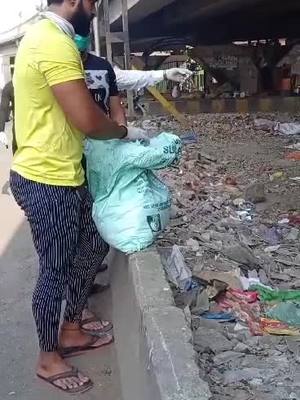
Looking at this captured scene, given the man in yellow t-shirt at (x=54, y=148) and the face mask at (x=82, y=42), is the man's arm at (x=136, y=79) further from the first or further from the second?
the man in yellow t-shirt at (x=54, y=148)

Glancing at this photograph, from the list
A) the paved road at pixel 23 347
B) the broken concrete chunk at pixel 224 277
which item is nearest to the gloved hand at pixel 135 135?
the broken concrete chunk at pixel 224 277

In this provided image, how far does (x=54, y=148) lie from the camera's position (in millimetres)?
3094

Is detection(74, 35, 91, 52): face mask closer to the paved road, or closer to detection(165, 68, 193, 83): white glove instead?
detection(165, 68, 193, 83): white glove

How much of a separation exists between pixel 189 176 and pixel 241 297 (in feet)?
13.4

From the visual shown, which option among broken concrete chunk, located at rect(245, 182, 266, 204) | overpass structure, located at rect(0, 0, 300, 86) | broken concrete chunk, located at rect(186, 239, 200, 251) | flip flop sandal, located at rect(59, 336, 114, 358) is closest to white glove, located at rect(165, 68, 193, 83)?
broken concrete chunk, located at rect(186, 239, 200, 251)

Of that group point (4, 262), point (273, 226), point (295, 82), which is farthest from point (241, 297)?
point (295, 82)

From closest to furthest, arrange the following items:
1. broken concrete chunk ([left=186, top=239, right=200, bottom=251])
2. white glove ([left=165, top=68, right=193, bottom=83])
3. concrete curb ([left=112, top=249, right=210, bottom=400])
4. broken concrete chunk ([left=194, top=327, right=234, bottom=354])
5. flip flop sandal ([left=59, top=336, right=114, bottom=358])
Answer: concrete curb ([left=112, top=249, right=210, bottom=400]), broken concrete chunk ([left=194, top=327, right=234, bottom=354]), flip flop sandal ([left=59, top=336, right=114, bottom=358]), broken concrete chunk ([left=186, top=239, right=200, bottom=251]), white glove ([left=165, top=68, right=193, bottom=83])

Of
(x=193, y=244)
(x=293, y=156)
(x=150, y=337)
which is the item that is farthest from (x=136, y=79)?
(x=293, y=156)

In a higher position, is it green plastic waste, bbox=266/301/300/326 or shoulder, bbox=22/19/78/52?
shoulder, bbox=22/19/78/52

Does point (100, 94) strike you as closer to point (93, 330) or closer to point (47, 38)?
point (47, 38)

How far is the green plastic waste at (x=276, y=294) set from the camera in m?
3.89

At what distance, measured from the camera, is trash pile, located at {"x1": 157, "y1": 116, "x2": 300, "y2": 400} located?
9.82ft

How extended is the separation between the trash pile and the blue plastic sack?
0.47 metres

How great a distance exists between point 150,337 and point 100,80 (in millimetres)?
1856
